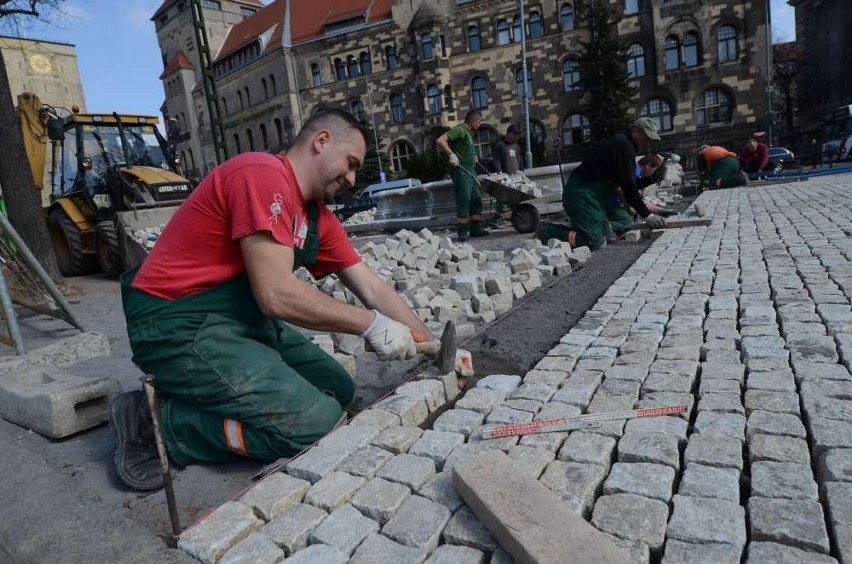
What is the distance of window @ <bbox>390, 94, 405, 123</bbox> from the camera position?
33.5m

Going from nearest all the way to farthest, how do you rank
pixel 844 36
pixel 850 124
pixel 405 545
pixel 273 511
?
pixel 405 545 < pixel 273 511 < pixel 850 124 < pixel 844 36

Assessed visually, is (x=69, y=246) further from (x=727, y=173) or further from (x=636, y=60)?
(x=636, y=60)

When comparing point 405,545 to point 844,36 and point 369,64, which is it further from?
point 844,36

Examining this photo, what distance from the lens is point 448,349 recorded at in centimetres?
269

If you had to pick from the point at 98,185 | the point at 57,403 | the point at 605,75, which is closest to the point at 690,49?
the point at 605,75

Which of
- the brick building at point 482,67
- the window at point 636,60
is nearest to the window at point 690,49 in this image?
the brick building at point 482,67

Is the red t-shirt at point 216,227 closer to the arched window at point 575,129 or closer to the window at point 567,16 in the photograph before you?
the arched window at point 575,129

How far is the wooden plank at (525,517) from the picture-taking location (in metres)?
1.35

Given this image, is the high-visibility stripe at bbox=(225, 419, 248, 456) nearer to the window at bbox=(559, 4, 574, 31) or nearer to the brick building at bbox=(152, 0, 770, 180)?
the brick building at bbox=(152, 0, 770, 180)

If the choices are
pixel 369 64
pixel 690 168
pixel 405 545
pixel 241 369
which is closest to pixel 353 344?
pixel 241 369

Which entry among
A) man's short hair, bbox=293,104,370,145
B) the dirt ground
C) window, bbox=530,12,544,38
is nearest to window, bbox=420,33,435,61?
window, bbox=530,12,544,38

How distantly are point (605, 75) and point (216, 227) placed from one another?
2824 cm

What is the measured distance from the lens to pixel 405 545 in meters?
1.60

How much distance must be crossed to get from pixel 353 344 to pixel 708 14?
1152 inches
